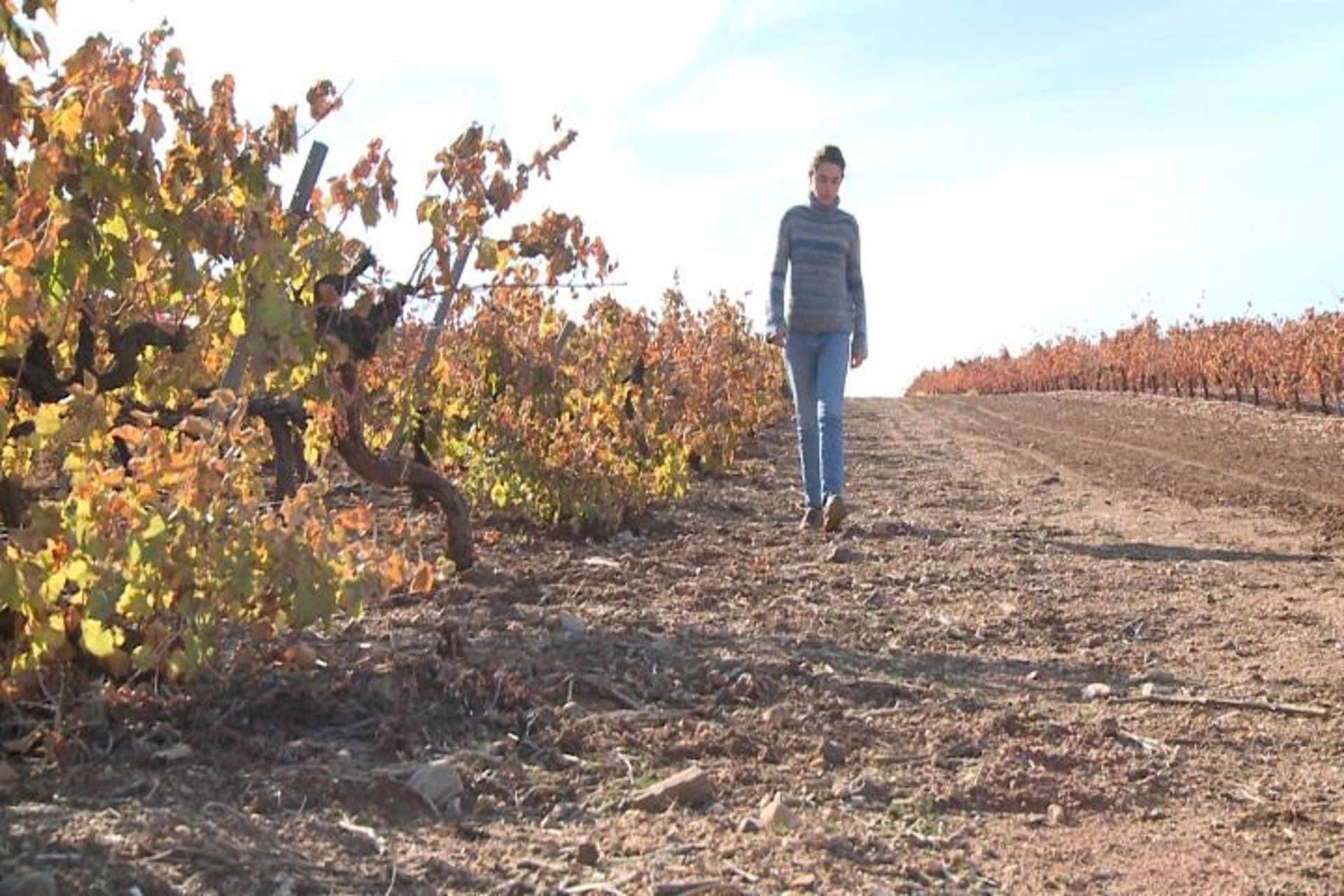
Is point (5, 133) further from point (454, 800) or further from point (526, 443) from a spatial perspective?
point (526, 443)

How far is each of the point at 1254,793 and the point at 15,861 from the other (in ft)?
7.87

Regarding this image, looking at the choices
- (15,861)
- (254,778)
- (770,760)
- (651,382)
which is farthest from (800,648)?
(651,382)

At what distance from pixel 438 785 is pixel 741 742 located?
0.76m

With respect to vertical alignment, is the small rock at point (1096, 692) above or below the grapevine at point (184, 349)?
below

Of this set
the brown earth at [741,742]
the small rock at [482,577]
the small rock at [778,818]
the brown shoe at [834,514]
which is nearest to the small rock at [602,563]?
the brown earth at [741,742]

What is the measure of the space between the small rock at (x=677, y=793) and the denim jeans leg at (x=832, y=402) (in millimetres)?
4420

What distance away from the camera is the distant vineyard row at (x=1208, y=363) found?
78.7 ft

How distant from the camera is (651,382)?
1072 centimetres

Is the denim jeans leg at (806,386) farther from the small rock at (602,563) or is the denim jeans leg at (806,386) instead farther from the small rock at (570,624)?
the small rock at (570,624)

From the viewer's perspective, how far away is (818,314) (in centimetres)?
747

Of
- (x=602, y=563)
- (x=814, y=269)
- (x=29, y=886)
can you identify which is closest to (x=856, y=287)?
(x=814, y=269)

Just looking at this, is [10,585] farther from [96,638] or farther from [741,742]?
[741,742]

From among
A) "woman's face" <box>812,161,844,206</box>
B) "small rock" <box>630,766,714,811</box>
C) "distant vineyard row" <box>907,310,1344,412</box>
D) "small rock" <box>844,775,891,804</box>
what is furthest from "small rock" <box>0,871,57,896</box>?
"distant vineyard row" <box>907,310,1344,412</box>

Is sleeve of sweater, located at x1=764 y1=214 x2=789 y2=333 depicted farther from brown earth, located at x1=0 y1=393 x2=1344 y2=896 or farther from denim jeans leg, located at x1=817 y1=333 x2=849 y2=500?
brown earth, located at x1=0 y1=393 x2=1344 y2=896
